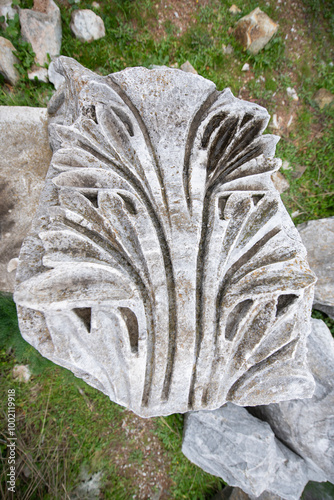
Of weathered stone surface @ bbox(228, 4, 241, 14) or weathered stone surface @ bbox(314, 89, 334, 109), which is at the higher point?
weathered stone surface @ bbox(228, 4, 241, 14)

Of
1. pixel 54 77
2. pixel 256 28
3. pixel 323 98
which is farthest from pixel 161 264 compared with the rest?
pixel 323 98

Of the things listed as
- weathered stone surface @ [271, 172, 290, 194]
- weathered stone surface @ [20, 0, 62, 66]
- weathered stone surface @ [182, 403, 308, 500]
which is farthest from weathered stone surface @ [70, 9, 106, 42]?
weathered stone surface @ [182, 403, 308, 500]

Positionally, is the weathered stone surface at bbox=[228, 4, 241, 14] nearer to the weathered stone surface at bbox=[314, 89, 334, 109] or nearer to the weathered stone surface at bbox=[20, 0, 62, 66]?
the weathered stone surface at bbox=[314, 89, 334, 109]

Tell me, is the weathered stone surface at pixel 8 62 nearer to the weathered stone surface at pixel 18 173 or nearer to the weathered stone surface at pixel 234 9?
the weathered stone surface at pixel 18 173

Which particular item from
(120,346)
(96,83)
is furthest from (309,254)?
(96,83)

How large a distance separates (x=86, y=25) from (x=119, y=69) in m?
0.53

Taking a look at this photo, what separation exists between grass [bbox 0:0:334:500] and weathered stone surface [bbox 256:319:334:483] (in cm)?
100

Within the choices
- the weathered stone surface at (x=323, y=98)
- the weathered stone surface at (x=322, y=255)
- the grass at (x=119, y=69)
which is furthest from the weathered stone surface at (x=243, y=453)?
the weathered stone surface at (x=323, y=98)

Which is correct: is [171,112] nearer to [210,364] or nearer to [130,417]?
[210,364]

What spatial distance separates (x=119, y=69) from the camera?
11.2 feet

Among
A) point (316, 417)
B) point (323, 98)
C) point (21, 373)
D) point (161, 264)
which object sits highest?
point (323, 98)

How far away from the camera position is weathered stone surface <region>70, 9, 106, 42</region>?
10.3ft

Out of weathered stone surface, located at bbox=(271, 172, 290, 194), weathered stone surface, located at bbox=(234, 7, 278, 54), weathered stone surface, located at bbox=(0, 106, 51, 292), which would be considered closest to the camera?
weathered stone surface, located at bbox=(0, 106, 51, 292)

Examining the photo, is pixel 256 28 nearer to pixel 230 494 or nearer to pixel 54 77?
pixel 54 77
